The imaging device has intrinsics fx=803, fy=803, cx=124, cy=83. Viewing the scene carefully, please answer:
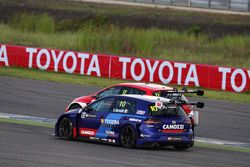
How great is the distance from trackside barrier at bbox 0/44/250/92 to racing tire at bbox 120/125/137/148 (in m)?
16.6

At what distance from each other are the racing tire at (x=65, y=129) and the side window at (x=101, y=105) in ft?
2.35

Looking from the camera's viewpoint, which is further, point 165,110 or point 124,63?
point 124,63

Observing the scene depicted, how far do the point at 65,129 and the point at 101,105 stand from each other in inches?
49.1

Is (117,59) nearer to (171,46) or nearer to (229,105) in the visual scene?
(229,105)

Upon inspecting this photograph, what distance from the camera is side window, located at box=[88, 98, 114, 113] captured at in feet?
65.7

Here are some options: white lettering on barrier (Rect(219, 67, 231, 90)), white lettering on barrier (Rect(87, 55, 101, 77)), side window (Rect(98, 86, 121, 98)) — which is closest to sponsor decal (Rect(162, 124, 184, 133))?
side window (Rect(98, 86, 121, 98))

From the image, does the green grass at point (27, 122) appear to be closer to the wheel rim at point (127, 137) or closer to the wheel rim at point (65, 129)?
the wheel rim at point (65, 129)

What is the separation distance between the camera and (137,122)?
19.0m

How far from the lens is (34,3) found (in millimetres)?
71625

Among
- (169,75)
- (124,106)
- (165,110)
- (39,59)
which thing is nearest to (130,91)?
(124,106)

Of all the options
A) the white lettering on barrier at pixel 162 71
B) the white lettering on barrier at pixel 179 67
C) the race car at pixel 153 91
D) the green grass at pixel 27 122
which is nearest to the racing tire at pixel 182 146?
the race car at pixel 153 91

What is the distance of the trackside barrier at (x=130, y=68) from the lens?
35.8 metres

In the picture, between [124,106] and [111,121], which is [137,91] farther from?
[111,121]

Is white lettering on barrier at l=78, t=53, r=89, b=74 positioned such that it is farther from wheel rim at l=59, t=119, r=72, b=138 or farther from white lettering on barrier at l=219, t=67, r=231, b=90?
wheel rim at l=59, t=119, r=72, b=138
